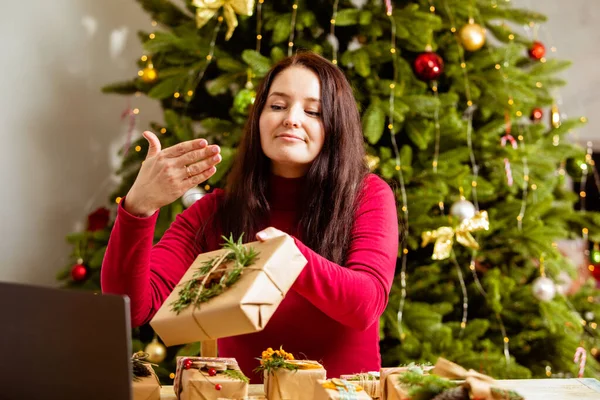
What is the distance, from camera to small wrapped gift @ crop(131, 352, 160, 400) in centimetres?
101

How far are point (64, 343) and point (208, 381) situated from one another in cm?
30

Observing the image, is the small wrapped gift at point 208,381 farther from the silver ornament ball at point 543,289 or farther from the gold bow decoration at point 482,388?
the silver ornament ball at point 543,289

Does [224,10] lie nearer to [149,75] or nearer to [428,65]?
[149,75]

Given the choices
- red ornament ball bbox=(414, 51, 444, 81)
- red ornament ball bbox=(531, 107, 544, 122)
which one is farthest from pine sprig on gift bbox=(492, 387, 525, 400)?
red ornament ball bbox=(531, 107, 544, 122)

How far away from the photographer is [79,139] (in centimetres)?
290

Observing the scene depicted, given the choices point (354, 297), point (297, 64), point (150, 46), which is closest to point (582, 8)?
point (150, 46)

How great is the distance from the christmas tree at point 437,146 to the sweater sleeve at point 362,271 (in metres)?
0.81

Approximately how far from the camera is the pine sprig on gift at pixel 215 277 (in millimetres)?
905

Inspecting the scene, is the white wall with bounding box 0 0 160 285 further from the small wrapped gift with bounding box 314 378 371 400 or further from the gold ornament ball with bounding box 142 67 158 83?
the small wrapped gift with bounding box 314 378 371 400

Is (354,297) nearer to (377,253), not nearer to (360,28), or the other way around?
(377,253)

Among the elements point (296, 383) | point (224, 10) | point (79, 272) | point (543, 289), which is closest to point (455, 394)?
point (296, 383)

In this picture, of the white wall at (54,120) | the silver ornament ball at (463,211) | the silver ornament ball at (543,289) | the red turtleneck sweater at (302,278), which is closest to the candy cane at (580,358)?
the silver ornament ball at (543,289)

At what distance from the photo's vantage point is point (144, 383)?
1.01 meters

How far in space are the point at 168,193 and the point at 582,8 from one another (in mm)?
2925
